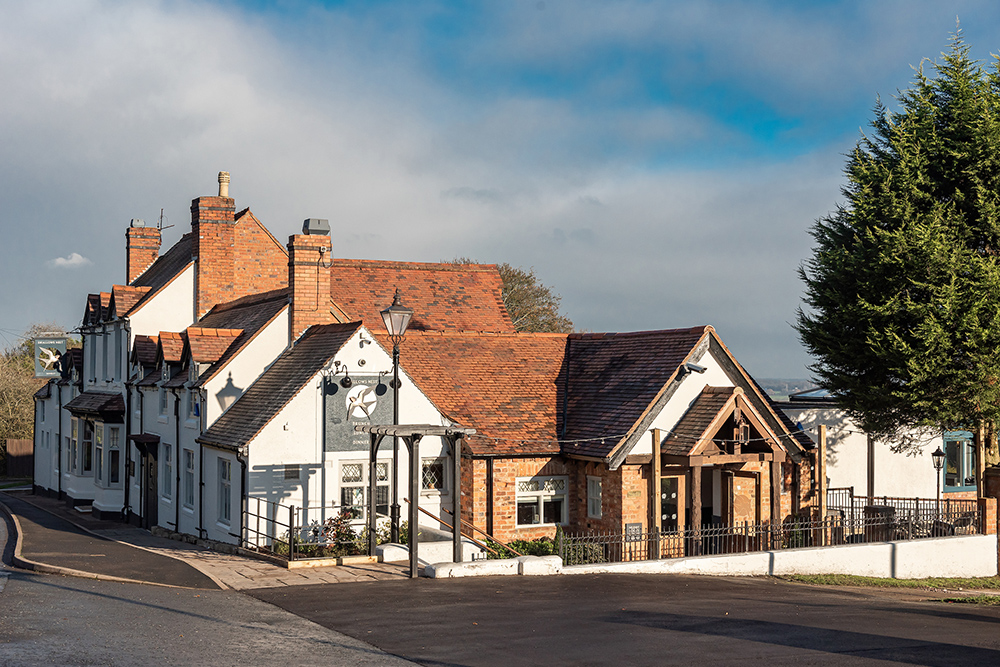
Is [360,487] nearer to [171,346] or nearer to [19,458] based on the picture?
[171,346]

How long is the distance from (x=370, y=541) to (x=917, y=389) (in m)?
16.1

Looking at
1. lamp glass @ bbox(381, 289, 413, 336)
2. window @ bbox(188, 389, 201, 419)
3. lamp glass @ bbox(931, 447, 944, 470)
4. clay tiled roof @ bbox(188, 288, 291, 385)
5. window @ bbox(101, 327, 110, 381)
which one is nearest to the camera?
lamp glass @ bbox(381, 289, 413, 336)

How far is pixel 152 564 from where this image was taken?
19.9 meters

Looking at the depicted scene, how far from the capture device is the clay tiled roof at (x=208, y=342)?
84.9 ft

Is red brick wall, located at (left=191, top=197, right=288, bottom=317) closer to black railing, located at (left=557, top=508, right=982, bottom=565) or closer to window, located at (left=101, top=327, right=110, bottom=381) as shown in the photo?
window, located at (left=101, top=327, right=110, bottom=381)

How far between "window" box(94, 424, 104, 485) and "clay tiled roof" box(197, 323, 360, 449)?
431 inches

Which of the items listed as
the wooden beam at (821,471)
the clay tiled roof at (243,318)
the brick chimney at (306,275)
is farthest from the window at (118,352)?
the wooden beam at (821,471)

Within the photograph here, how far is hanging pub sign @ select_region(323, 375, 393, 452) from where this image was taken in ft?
75.6

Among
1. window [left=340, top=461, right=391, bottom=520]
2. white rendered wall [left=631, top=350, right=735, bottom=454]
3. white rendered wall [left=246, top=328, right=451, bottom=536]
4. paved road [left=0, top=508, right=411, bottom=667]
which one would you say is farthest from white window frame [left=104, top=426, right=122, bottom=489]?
white rendered wall [left=631, top=350, right=735, bottom=454]

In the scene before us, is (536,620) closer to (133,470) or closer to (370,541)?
(370,541)

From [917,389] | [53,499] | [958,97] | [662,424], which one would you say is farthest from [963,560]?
[53,499]

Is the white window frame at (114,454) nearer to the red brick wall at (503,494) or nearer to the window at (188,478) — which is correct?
the window at (188,478)

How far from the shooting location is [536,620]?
14.1m

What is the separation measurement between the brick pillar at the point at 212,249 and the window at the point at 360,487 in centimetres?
1226
